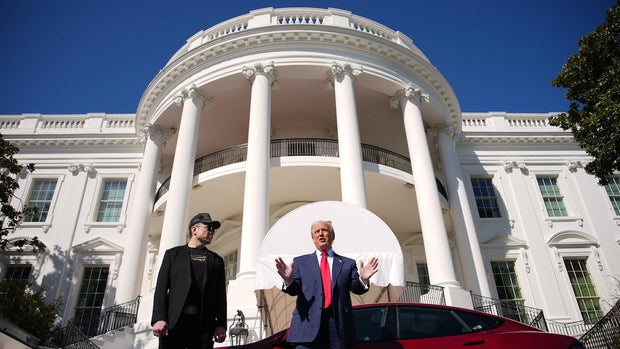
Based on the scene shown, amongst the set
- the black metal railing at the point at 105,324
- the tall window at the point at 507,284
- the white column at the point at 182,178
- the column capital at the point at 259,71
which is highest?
the column capital at the point at 259,71

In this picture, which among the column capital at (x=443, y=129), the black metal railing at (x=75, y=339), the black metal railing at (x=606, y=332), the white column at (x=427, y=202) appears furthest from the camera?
the column capital at (x=443, y=129)

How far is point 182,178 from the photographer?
43.7ft

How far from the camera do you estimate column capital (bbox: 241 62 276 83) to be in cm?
1448

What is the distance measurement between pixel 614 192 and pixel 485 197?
6.66m

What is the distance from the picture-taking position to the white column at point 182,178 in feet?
40.2

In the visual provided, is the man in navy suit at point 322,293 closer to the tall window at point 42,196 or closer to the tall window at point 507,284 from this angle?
the tall window at point 507,284

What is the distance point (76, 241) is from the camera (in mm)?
17062

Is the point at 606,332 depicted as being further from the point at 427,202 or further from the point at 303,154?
the point at 303,154

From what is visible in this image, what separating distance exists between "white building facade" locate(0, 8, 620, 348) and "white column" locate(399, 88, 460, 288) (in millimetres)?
48

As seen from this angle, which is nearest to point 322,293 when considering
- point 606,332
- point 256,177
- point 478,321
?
point 478,321

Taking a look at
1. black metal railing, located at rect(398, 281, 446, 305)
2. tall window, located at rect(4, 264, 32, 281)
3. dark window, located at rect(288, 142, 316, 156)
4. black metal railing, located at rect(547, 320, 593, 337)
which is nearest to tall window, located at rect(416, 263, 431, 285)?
black metal railing, located at rect(547, 320, 593, 337)

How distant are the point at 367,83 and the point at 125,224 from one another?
1169 centimetres

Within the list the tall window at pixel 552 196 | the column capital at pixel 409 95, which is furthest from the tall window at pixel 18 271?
the tall window at pixel 552 196

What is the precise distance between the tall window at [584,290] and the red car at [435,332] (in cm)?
1575
